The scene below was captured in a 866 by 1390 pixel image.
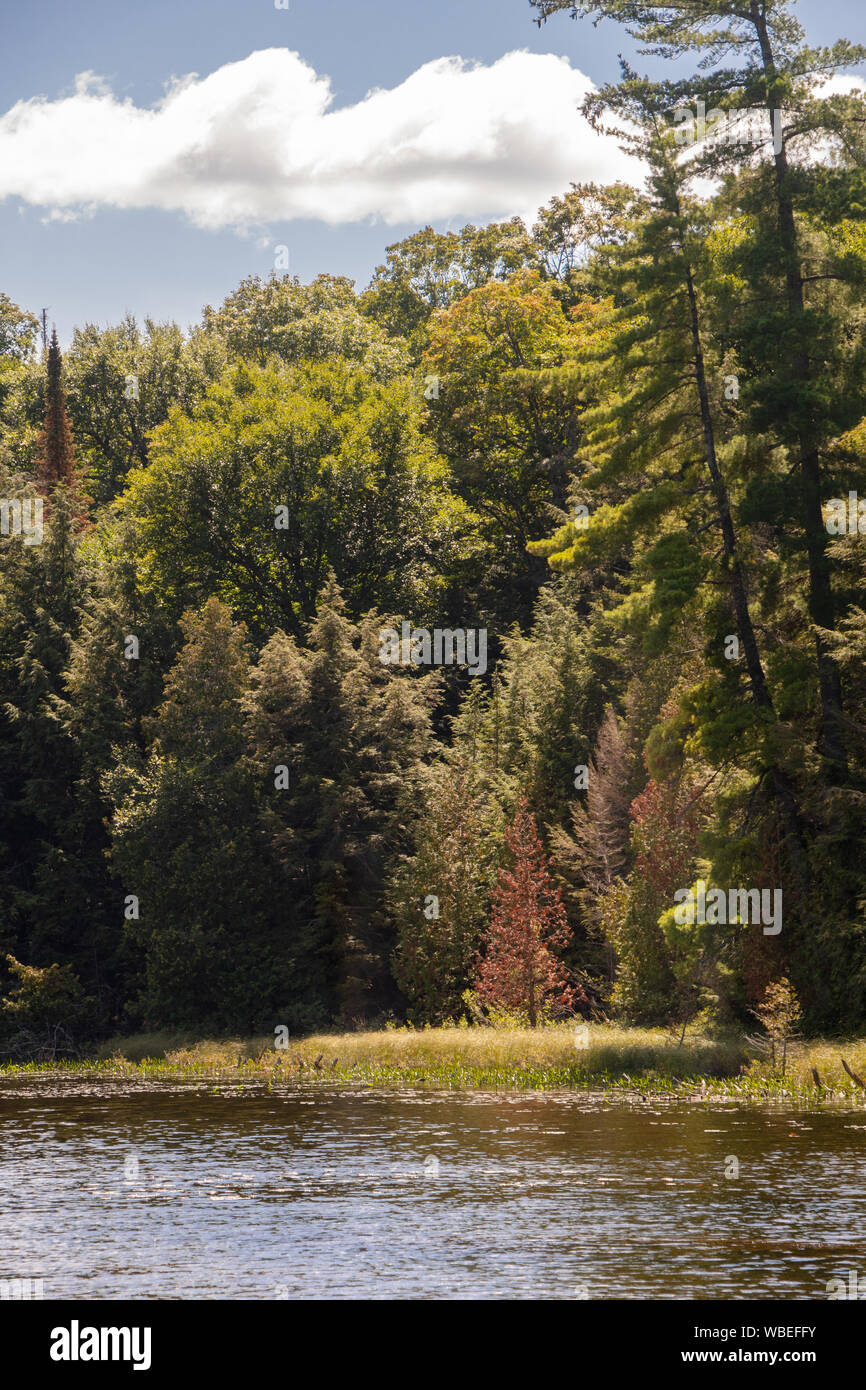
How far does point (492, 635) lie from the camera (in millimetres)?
67312

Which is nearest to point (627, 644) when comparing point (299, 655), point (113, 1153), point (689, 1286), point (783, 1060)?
point (299, 655)

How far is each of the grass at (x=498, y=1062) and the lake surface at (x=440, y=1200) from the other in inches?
83.2

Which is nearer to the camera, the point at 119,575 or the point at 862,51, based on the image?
the point at 862,51

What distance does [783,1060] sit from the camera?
Result: 3175 cm

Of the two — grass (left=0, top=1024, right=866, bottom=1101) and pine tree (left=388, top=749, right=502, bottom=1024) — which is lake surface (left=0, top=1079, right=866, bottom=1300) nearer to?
grass (left=0, top=1024, right=866, bottom=1101)

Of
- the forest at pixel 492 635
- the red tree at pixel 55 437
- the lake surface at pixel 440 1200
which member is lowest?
the lake surface at pixel 440 1200

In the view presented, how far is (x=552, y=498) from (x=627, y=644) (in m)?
21.8

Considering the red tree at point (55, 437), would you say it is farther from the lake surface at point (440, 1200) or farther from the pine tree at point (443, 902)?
the lake surface at point (440, 1200)

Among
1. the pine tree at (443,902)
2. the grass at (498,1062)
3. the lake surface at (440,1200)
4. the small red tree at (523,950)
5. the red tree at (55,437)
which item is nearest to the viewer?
the lake surface at (440,1200)

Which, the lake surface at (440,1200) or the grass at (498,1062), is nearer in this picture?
the lake surface at (440,1200)

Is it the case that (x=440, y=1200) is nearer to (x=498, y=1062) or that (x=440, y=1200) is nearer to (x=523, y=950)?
(x=498, y=1062)

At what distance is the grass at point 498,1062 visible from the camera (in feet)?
105

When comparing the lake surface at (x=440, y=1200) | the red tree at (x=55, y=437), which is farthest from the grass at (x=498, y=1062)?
the red tree at (x=55, y=437)

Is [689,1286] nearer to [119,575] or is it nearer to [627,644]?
[627,644]
